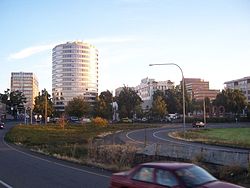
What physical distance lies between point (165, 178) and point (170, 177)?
0.15 meters

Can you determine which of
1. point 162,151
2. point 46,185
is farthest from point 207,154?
point 46,185

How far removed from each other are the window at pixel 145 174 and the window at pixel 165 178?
0.68 ft

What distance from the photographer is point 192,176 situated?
9.32 metres

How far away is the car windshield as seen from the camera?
9.07 meters

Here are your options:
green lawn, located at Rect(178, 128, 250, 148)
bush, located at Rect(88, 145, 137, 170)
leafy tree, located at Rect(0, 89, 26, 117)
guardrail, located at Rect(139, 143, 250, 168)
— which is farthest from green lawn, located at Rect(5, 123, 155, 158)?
leafy tree, located at Rect(0, 89, 26, 117)

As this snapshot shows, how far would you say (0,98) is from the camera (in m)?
178

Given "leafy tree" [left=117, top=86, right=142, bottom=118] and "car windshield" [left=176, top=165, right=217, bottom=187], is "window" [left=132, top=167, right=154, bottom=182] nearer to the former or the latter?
"car windshield" [left=176, top=165, right=217, bottom=187]

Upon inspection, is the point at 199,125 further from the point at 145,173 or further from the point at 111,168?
the point at 145,173

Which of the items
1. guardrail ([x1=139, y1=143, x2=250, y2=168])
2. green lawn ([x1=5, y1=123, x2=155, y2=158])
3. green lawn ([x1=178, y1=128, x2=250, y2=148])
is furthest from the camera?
green lawn ([x1=178, y1=128, x2=250, y2=148])

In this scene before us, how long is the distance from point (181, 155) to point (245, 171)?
5.77 metres

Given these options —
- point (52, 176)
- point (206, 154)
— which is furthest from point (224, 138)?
point (52, 176)

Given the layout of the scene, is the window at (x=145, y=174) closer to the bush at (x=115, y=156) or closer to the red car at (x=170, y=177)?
the red car at (x=170, y=177)

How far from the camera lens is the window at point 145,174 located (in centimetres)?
989

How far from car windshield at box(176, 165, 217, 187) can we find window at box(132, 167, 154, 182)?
2.50 ft
